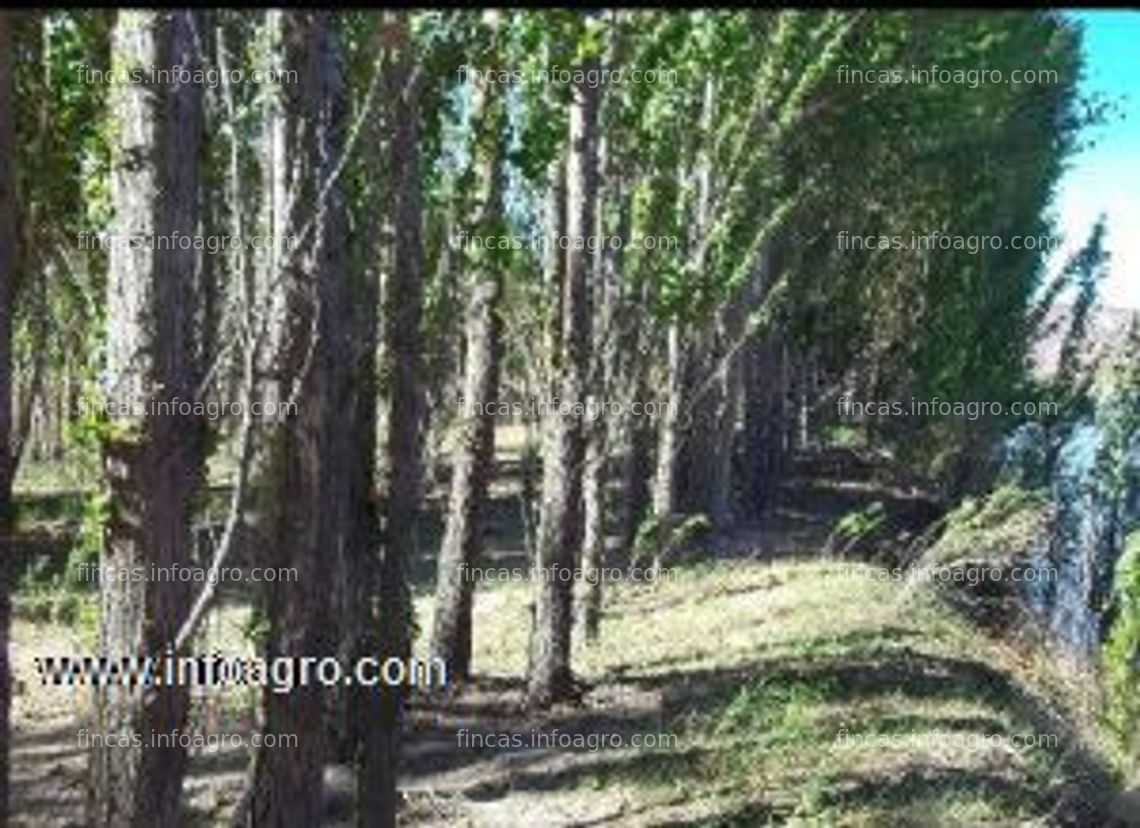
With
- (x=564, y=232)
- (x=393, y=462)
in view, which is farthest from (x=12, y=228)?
(x=564, y=232)

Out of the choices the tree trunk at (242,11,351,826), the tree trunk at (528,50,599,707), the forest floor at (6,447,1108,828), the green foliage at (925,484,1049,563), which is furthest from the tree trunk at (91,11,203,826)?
the green foliage at (925,484,1049,563)

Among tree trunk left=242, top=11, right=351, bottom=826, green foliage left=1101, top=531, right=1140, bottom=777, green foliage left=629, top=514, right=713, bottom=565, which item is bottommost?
green foliage left=1101, top=531, right=1140, bottom=777

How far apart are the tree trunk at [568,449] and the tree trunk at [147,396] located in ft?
20.6

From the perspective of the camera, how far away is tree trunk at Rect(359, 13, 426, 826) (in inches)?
351

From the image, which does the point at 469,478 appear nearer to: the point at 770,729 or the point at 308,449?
the point at 770,729

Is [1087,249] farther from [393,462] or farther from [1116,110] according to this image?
[393,462]

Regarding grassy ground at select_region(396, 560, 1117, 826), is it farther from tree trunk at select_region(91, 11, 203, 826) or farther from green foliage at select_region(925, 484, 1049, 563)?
tree trunk at select_region(91, 11, 203, 826)

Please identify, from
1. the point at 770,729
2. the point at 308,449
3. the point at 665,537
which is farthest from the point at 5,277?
the point at 665,537

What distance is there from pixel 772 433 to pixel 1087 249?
14.8 m

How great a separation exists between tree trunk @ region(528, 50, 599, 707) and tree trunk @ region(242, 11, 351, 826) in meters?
4.71

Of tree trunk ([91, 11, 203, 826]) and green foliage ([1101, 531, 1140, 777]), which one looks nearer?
tree trunk ([91, 11, 203, 826])

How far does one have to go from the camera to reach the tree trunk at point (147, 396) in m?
7.08

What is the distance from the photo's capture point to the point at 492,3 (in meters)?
4.99

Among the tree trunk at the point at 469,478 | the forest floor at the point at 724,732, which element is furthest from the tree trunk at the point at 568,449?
the tree trunk at the point at 469,478
